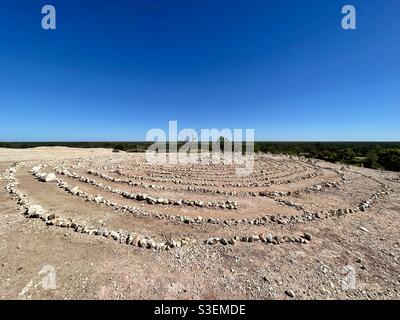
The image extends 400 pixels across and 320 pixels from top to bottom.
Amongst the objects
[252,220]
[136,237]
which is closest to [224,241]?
[252,220]

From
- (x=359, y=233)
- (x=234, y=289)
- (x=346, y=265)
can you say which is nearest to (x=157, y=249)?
(x=234, y=289)

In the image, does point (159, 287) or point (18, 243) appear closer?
point (159, 287)

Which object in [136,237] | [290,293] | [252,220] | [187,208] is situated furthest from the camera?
[187,208]

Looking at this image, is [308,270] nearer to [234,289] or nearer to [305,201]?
[234,289]

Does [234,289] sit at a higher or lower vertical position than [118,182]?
lower

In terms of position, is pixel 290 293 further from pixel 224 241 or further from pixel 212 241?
pixel 212 241

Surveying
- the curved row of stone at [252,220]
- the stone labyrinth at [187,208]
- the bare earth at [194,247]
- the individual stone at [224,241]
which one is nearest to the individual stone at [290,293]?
the bare earth at [194,247]

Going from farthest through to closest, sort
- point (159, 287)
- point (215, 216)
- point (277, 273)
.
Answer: point (215, 216) → point (277, 273) → point (159, 287)

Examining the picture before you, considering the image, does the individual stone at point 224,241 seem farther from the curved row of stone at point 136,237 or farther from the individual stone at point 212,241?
the individual stone at point 212,241
